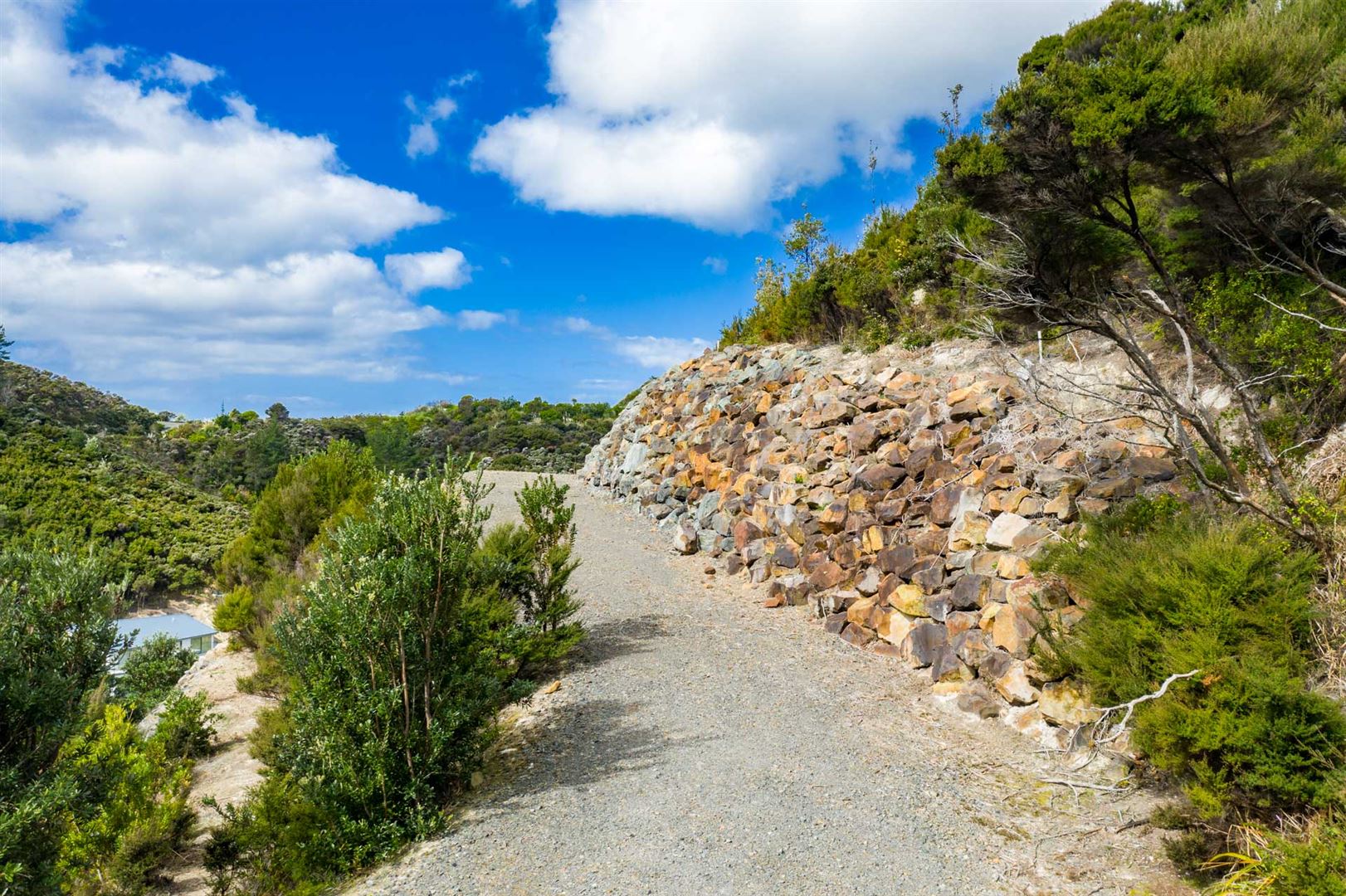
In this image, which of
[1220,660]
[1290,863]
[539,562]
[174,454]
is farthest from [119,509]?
[1290,863]

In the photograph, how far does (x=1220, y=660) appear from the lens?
165 inches

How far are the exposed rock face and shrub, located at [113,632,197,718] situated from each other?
8338 mm

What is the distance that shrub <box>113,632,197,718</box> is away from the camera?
996 centimetres

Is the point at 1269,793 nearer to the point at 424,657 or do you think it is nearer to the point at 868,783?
the point at 868,783

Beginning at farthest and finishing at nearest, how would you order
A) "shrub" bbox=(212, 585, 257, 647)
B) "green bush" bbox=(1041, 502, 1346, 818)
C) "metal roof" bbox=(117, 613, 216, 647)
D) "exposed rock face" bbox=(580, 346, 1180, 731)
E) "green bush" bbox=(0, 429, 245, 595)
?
"green bush" bbox=(0, 429, 245, 595)
"metal roof" bbox=(117, 613, 216, 647)
"shrub" bbox=(212, 585, 257, 647)
"exposed rock face" bbox=(580, 346, 1180, 731)
"green bush" bbox=(1041, 502, 1346, 818)

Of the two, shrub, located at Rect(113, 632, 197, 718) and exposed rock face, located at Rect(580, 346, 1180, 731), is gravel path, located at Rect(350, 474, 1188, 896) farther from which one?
shrub, located at Rect(113, 632, 197, 718)

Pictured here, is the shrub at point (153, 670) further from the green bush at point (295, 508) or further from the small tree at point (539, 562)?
the small tree at point (539, 562)

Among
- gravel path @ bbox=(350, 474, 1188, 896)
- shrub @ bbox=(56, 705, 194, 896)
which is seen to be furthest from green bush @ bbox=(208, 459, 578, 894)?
shrub @ bbox=(56, 705, 194, 896)

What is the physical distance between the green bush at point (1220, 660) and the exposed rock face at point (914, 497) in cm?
108

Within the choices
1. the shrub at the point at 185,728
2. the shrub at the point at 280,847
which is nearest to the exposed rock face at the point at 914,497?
the shrub at the point at 280,847

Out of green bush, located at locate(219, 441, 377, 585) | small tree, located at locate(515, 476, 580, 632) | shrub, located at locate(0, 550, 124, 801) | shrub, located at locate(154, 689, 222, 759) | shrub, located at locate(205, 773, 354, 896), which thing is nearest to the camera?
shrub, located at locate(0, 550, 124, 801)

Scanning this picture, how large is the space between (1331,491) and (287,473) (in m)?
15.0

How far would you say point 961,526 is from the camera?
8266mm

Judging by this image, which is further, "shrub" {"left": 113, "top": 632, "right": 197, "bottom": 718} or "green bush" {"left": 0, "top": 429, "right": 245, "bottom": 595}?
"green bush" {"left": 0, "top": 429, "right": 245, "bottom": 595}
